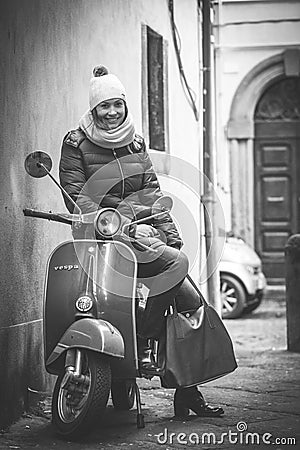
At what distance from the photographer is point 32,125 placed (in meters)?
7.28

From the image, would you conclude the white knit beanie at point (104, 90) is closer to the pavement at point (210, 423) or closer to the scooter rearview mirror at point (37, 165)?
the scooter rearview mirror at point (37, 165)

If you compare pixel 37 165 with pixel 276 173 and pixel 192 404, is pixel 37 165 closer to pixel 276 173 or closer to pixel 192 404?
pixel 192 404

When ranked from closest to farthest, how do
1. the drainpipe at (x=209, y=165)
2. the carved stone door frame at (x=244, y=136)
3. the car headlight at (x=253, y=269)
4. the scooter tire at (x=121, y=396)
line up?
the scooter tire at (x=121, y=396), the drainpipe at (x=209, y=165), the car headlight at (x=253, y=269), the carved stone door frame at (x=244, y=136)

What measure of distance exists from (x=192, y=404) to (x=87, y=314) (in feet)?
3.24

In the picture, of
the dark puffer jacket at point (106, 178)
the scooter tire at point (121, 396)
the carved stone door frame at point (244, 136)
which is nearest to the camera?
the dark puffer jacket at point (106, 178)

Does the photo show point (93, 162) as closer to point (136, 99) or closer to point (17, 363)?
point (17, 363)

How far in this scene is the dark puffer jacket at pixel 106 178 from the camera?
6.48 metres

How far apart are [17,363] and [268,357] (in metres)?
4.11

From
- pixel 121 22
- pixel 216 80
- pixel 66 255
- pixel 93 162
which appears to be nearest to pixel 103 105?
pixel 93 162

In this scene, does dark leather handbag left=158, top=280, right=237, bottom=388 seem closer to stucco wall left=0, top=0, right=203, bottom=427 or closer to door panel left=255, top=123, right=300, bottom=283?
stucco wall left=0, top=0, right=203, bottom=427

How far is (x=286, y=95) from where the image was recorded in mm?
20297

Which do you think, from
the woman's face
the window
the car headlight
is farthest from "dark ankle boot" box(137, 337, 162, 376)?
the car headlight

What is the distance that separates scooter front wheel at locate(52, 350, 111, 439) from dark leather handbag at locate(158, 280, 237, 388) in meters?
0.58

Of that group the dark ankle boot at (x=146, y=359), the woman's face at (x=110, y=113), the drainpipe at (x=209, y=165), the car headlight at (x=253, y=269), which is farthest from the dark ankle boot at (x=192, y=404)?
the car headlight at (x=253, y=269)
